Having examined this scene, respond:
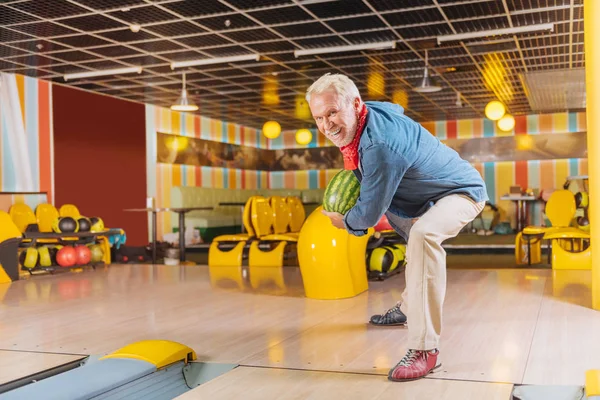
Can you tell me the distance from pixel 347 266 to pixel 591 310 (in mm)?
1866

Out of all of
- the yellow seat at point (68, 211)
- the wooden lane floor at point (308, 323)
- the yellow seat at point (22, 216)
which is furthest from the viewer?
the yellow seat at point (68, 211)

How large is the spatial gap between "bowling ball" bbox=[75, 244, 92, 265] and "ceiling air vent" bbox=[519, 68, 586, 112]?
7391 millimetres

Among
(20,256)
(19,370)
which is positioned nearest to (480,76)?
(20,256)

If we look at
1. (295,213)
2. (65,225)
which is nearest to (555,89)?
(295,213)

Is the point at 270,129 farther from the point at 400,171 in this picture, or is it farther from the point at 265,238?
the point at 400,171

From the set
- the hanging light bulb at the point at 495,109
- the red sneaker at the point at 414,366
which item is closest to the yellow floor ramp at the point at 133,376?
the red sneaker at the point at 414,366

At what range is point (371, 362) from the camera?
10.7 ft

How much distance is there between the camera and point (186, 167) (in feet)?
48.0

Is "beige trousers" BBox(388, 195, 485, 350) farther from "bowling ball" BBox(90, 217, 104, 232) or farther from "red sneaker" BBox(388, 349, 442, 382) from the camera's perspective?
"bowling ball" BBox(90, 217, 104, 232)

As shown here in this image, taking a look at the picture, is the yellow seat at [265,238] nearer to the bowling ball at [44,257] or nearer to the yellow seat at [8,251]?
the bowling ball at [44,257]

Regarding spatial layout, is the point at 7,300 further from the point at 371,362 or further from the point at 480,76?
the point at 480,76

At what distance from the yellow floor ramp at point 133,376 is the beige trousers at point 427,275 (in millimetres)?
959

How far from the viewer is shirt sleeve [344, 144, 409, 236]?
2693 mm

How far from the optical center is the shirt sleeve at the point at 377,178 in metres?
2.69
